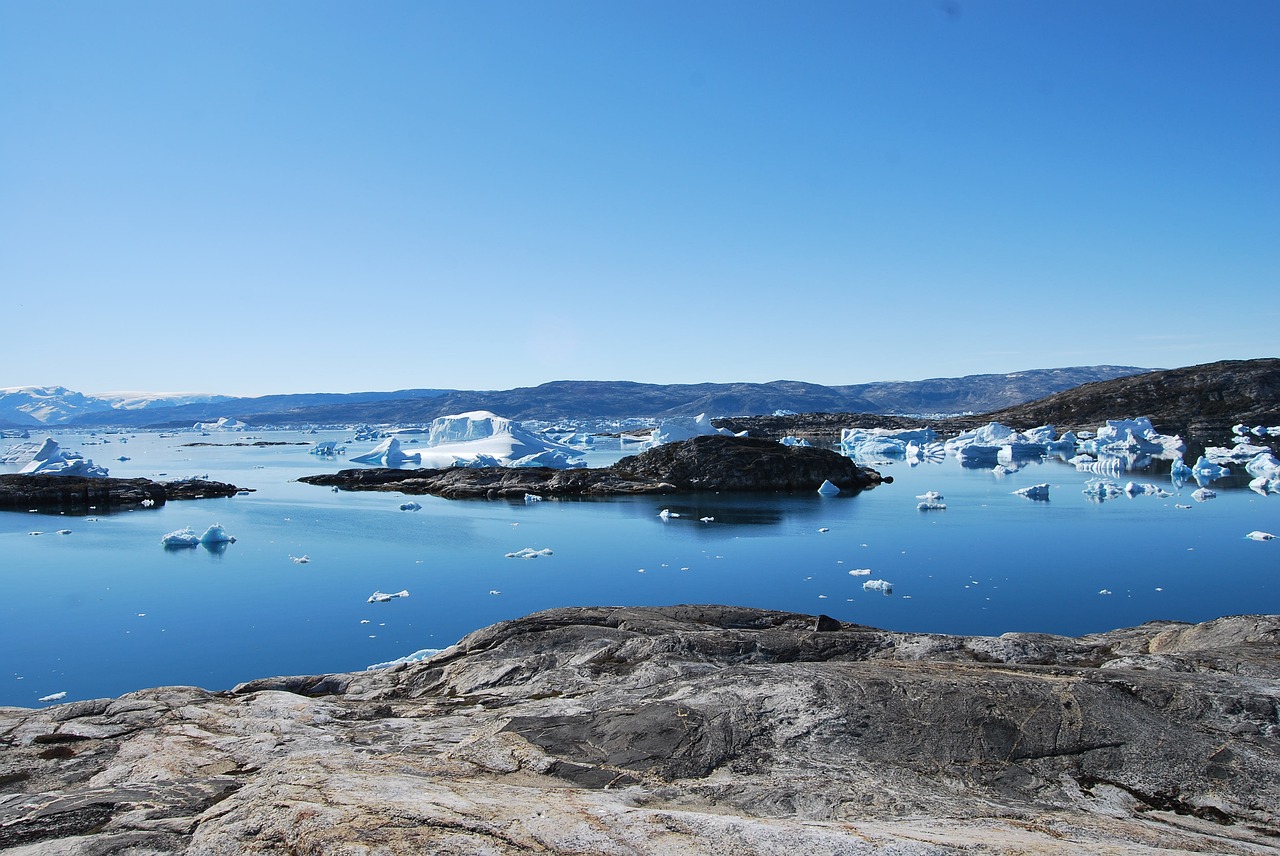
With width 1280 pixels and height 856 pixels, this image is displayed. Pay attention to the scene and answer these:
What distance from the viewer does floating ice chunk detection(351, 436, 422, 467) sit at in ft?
170

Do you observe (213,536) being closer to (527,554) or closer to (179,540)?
(179,540)

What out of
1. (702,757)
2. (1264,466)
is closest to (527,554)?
(702,757)

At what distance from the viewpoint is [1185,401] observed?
63812 millimetres

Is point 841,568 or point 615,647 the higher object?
point 615,647

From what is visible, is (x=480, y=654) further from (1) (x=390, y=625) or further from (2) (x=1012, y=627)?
(2) (x=1012, y=627)

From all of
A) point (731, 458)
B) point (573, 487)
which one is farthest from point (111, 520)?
point (731, 458)

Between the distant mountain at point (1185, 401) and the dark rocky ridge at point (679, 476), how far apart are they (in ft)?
113

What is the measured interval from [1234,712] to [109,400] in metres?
235

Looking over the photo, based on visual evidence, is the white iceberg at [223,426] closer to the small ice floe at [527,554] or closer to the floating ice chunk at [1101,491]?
the small ice floe at [527,554]

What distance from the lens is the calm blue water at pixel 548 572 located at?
13.5m

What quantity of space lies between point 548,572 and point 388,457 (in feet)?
115

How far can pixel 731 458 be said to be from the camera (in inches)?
1510

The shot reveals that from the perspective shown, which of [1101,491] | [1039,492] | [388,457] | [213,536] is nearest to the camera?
[213,536]

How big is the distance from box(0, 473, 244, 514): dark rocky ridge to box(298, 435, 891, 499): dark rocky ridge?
8.40 metres
